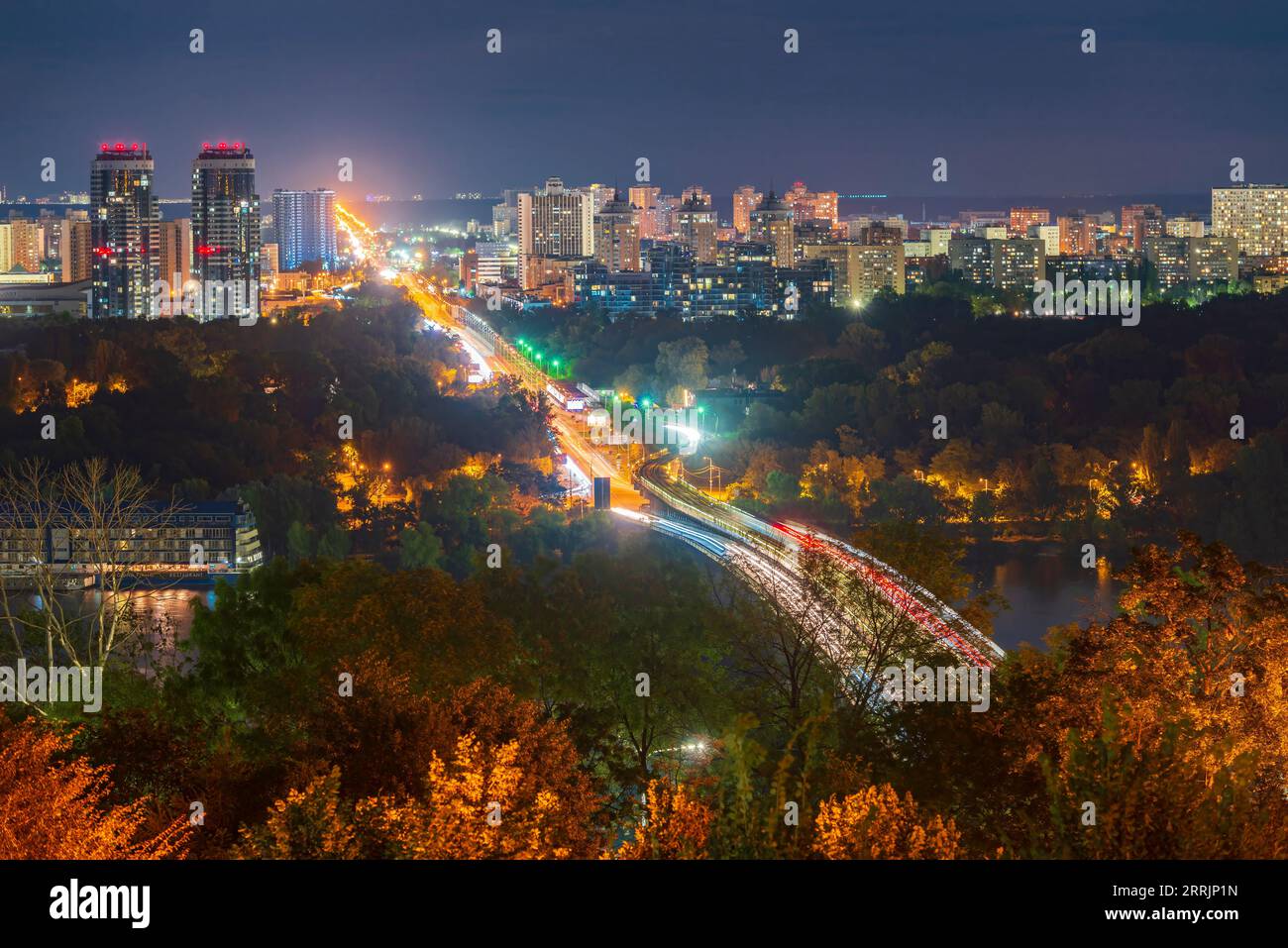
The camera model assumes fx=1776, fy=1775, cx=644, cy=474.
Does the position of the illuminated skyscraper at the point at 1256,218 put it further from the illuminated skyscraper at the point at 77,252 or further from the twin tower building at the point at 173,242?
the illuminated skyscraper at the point at 77,252

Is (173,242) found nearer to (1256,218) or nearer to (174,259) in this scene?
(174,259)

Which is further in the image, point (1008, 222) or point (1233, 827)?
point (1008, 222)

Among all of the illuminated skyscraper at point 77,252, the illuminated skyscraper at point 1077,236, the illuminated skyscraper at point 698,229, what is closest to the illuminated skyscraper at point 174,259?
the illuminated skyscraper at point 77,252

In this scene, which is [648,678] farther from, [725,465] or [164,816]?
[725,465]

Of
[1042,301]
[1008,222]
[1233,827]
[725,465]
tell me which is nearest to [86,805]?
[1233,827]

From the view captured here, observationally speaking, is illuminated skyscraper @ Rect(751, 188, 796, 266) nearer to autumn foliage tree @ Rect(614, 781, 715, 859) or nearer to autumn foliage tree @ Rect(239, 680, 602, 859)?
autumn foliage tree @ Rect(239, 680, 602, 859)

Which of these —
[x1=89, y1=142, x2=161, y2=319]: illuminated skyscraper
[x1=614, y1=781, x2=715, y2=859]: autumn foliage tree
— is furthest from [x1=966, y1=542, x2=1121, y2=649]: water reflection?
[x1=89, y1=142, x2=161, y2=319]: illuminated skyscraper
